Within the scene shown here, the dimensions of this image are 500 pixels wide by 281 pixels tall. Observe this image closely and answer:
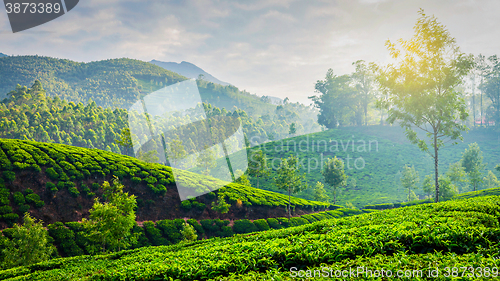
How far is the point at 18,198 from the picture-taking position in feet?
54.3

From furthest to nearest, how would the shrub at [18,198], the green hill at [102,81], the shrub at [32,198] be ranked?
the green hill at [102,81] → the shrub at [32,198] → the shrub at [18,198]

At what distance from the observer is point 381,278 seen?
332 centimetres

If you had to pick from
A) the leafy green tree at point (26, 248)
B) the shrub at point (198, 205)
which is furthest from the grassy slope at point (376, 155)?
the leafy green tree at point (26, 248)

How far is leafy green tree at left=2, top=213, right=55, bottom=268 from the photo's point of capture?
1258 centimetres

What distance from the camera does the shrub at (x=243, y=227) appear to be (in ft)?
69.8

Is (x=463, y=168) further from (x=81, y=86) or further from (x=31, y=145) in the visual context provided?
Answer: (x=81, y=86)

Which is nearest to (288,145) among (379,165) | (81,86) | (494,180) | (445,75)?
(379,165)

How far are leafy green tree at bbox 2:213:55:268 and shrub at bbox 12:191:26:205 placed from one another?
4.15 metres

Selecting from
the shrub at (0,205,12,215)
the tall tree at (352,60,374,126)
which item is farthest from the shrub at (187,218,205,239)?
the tall tree at (352,60,374,126)

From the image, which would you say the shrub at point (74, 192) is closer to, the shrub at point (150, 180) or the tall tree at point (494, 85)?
the shrub at point (150, 180)

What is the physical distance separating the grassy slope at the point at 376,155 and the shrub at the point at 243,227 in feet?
64.7

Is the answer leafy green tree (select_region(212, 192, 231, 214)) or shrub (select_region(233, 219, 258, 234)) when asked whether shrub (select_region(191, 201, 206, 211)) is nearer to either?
leafy green tree (select_region(212, 192, 231, 214))

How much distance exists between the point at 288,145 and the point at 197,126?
160 ft

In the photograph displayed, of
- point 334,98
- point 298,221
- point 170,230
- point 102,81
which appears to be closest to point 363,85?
point 334,98
